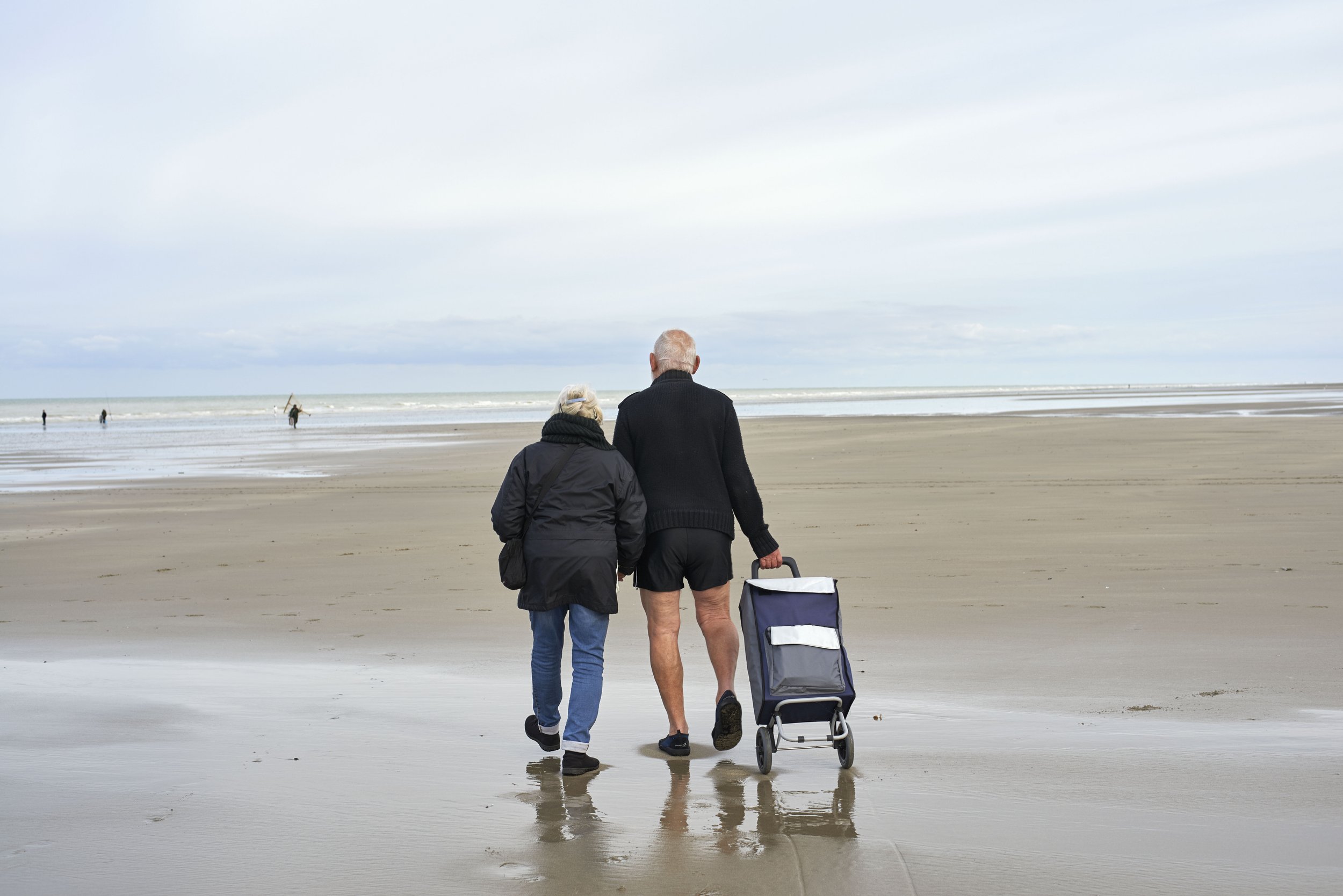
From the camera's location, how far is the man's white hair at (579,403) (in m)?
4.99

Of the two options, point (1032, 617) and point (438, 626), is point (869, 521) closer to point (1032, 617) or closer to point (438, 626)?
point (1032, 617)

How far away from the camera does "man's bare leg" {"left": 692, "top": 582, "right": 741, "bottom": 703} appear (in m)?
5.11

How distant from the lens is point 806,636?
4.71 metres

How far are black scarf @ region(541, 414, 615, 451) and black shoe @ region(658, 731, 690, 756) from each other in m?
1.26

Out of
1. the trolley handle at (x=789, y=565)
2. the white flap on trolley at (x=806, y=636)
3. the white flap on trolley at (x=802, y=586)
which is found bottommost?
the white flap on trolley at (x=806, y=636)

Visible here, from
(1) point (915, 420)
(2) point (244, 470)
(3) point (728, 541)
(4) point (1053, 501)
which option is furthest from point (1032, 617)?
(1) point (915, 420)

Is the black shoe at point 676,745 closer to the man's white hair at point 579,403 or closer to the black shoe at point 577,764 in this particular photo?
the black shoe at point 577,764

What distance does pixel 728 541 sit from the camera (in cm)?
515

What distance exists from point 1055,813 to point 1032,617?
3.74 m

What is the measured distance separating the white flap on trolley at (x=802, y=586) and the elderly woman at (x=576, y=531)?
56 cm

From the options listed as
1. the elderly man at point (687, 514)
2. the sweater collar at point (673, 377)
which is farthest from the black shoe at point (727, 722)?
the sweater collar at point (673, 377)

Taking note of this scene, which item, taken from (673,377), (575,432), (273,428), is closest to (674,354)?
(673,377)

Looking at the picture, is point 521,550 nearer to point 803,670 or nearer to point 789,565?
point 789,565

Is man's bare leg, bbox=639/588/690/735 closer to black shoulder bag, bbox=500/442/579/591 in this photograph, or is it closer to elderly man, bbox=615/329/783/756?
elderly man, bbox=615/329/783/756
